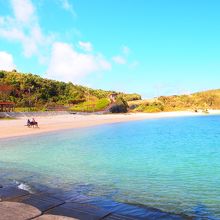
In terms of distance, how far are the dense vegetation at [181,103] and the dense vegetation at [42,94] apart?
12.9m

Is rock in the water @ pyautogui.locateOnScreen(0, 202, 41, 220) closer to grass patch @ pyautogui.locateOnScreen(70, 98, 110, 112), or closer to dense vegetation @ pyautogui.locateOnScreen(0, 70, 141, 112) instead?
dense vegetation @ pyautogui.locateOnScreen(0, 70, 141, 112)

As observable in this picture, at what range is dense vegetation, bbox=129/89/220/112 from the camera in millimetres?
88219

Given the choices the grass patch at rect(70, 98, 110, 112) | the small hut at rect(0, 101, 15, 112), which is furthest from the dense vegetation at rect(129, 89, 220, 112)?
the small hut at rect(0, 101, 15, 112)

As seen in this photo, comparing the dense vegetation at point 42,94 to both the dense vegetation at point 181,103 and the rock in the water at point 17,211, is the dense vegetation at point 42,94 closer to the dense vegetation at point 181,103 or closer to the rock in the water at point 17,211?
the dense vegetation at point 181,103

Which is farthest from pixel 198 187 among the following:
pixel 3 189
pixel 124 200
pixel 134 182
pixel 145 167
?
pixel 3 189

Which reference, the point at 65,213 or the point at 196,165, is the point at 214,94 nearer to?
the point at 196,165

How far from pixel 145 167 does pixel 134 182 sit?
279 centimetres

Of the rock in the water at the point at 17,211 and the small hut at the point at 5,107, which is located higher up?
the small hut at the point at 5,107

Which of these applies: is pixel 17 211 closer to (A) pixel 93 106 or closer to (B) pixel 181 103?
(A) pixel 93 106

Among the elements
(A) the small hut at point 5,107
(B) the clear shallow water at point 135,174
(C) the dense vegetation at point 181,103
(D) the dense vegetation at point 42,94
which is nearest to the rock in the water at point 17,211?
(B) the clear shallow water at point 135,174

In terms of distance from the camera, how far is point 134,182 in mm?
10320

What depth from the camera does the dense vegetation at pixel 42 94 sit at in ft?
225

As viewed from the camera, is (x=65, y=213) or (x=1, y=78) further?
(x=1, y=78)

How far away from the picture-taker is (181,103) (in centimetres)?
10338
